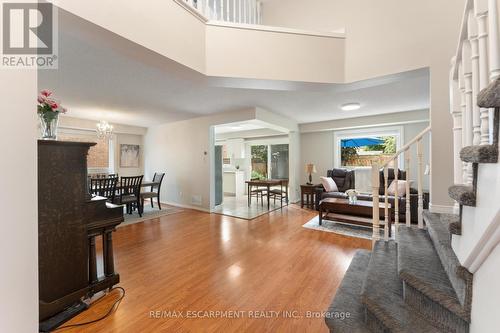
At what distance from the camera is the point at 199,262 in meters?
2.58

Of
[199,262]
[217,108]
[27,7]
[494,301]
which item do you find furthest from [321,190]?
[27,7]

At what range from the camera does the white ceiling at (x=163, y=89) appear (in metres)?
2.02

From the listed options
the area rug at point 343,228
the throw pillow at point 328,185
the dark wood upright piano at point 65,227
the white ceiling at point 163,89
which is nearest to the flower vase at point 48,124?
the dark wood upright piano at point 65,227

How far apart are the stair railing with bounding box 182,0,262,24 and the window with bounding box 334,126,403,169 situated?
4.17m

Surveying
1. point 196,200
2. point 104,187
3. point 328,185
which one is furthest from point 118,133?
point 328,185

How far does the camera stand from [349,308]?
4.77ft

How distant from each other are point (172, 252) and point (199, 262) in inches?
21.3

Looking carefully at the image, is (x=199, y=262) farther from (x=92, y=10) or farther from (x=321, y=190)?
(x=321, y=190)

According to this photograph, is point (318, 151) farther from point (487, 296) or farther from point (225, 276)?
point (487, 296)

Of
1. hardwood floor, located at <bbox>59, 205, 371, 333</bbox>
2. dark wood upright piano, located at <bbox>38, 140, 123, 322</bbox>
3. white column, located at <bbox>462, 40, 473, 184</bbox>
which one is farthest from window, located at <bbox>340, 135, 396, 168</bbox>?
dark wood upright piano, located at <bbox>38, 140, 123, 322</bbox>

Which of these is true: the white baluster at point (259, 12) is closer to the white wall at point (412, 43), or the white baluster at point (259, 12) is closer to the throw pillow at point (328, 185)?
the white wall at point (412, 43)

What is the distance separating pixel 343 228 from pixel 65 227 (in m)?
3.94

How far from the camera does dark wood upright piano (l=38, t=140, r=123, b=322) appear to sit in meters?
1.56

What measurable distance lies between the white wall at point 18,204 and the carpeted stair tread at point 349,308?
1.70 meters
